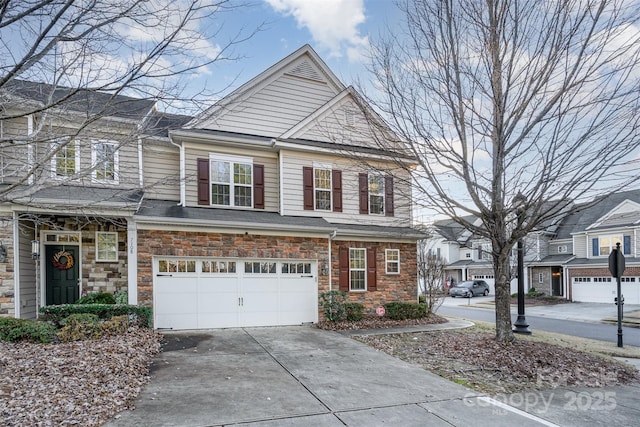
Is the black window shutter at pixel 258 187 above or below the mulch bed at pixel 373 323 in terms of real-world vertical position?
above

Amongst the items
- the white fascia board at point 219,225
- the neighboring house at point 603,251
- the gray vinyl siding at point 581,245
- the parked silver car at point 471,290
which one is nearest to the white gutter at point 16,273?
the white fascia board at point 219,225

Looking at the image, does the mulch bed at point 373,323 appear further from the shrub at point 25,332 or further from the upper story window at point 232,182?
the shrub at point 25,332

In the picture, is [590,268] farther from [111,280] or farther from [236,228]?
[111,280]

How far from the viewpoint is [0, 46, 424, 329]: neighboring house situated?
10508 mm

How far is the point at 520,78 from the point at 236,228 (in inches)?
326

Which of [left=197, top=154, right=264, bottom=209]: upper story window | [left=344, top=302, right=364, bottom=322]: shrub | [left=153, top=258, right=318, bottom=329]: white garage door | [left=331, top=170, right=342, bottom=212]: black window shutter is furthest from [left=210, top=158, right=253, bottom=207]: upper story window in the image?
[left=344, top=302, right=364, bottom=322]: shrub

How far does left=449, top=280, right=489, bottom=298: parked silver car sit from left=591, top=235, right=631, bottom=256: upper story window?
816 cm

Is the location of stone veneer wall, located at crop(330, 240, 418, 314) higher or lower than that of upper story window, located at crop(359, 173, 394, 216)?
lower

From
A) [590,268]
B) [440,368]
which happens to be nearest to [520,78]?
[440,368]

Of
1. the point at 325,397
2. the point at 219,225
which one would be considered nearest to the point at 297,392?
the point at 325,397

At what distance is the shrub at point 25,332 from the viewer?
838cm

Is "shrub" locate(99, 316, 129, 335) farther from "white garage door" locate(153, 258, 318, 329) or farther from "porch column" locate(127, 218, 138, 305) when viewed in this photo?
"white garage door" locate(153, 258, 318, 329)

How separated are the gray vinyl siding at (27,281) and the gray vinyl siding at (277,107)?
20.7ft

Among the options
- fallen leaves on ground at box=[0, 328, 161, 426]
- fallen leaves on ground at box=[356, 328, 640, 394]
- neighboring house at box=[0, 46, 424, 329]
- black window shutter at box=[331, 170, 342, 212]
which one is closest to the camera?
fallen leaves on ground at box=[0, 328, 161, 426]
